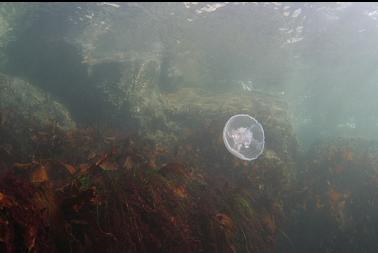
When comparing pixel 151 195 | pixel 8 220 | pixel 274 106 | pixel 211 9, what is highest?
pixel 8 220

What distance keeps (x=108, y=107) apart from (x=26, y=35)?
638 centimetres

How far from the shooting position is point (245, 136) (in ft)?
30.1

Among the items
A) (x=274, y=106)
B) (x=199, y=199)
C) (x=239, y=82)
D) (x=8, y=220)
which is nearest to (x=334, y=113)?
(x=239, y=82)

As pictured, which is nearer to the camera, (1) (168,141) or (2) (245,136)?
(2) (245,136)

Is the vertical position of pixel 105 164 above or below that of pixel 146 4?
above

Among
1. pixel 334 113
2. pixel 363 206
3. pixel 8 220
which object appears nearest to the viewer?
pixel 8 220

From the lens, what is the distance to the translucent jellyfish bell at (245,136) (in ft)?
29.6

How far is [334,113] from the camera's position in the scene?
44031mm

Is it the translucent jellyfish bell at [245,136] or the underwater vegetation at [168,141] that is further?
the translucent jellyfish bell at [245,136]

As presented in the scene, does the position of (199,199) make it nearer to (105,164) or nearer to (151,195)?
(151,195)

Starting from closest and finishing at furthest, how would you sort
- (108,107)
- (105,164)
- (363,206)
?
1. (105,164)
2. (363,206)
3. (108,107)

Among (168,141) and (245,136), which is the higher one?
(245,136)

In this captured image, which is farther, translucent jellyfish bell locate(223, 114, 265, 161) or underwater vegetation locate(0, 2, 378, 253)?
translucent jellyfish bell locate(223, 114, 265, 161)

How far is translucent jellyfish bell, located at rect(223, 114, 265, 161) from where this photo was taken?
901 centimetres
